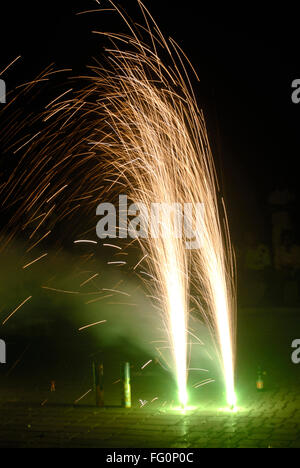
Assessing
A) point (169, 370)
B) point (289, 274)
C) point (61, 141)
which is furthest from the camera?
point (289, 274)

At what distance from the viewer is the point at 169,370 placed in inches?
499

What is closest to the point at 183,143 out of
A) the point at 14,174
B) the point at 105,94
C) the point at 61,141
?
the point at 105,94

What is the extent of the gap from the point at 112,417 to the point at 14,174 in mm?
9623

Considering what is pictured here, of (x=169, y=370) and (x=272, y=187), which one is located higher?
(x=272, y=187)

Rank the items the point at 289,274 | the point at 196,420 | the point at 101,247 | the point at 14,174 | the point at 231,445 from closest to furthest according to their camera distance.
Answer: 1. the point at 231,445
2. the point at 196,420
3. the point at 14,174
4. the point at 101,247
5. the point at 289,274

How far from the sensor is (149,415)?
8.84m

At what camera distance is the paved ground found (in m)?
7.48

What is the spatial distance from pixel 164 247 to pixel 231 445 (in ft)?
15.1

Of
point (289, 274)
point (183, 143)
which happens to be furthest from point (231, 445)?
point (289, 274)

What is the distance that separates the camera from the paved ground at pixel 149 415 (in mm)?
7484

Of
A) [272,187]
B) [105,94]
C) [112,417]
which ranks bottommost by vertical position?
[112,417]

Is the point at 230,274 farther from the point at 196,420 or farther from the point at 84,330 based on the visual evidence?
the point at 196,420

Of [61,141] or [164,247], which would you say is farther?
[61,141]

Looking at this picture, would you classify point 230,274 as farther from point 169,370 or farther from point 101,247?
point 169,370
